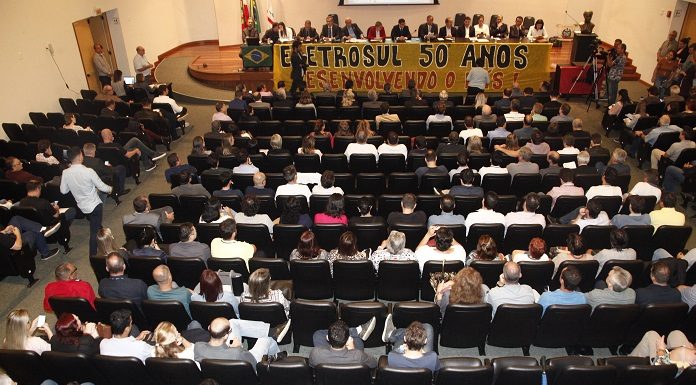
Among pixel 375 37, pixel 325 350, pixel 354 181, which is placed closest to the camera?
pixel 325 350

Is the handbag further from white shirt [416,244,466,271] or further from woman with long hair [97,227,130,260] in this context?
woman with long hair [97,227,130,260]

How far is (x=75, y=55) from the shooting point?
11.9 meters

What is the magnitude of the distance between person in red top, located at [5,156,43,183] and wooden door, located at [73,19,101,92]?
5.89m

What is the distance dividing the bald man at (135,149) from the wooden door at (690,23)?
41.1 ft

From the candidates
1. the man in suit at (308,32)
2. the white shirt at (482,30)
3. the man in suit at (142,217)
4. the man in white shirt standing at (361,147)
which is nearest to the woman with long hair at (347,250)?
the man in suit at (142,217)

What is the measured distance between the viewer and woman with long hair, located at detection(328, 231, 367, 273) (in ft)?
16.1

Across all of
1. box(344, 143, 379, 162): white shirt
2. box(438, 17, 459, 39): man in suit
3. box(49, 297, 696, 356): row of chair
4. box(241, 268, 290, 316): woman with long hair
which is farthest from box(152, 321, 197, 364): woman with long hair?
box(438, 17, 459, 39): man in suit

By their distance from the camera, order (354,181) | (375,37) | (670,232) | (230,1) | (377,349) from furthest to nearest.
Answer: (230,1) → (375,37) → (354,181) → (670,232) → (377,349)

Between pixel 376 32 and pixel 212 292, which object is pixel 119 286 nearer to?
pixel 212 292

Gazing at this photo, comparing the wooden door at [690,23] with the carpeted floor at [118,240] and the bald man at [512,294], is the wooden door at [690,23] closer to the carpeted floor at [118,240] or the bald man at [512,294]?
the carpeted floor at [118,240]

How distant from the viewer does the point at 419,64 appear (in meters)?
12.5

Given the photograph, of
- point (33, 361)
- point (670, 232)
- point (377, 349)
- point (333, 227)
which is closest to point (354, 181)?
point (333, 227)

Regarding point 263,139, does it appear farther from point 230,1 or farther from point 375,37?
point 230,1

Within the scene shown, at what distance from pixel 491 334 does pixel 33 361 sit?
382cm
